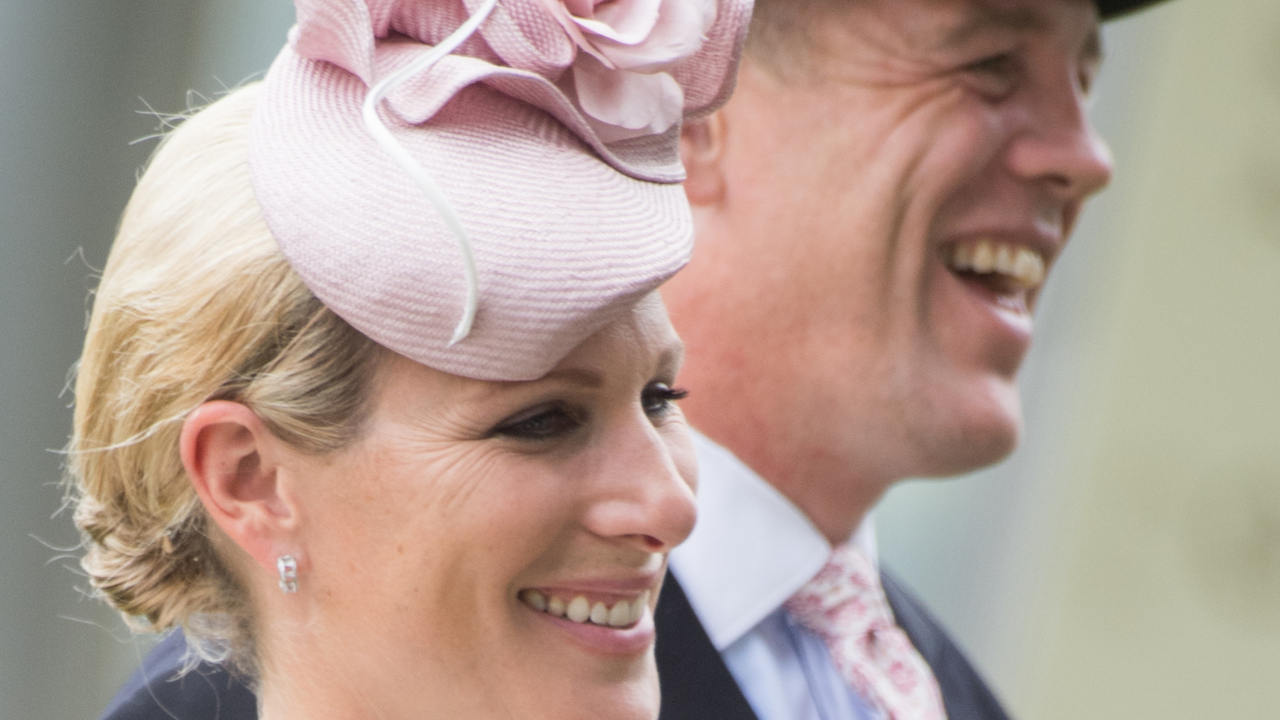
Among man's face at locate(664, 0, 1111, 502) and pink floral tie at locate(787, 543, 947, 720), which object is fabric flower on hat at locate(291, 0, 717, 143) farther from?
pink floral tie at locate(787, 543, 947, 720)

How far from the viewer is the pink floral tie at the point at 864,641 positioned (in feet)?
5.83

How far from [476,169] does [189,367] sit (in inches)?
12.7

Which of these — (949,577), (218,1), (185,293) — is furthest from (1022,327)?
(949,577)

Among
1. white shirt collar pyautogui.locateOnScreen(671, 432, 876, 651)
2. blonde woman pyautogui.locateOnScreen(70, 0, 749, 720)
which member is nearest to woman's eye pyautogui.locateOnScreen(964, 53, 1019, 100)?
white shirt collar pyautogui.locateOnScreen(671, 432, 876, 651)

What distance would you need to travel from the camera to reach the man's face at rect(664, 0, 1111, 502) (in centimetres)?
182

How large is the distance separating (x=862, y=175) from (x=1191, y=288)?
2.39m

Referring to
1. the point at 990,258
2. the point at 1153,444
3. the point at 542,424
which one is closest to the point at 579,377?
the point at 542,424

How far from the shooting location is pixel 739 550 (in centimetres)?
178

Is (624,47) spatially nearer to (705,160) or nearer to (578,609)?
(578,609)

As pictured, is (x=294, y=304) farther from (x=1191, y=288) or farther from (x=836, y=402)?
(x=1191, y=288)

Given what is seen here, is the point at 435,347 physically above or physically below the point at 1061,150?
above

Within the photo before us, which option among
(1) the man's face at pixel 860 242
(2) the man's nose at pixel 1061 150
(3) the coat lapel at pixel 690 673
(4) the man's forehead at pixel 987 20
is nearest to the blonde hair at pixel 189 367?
(3) the coat lapel at pixel 690 673

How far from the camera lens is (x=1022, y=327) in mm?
1949

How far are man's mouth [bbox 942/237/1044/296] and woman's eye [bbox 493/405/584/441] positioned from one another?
0.86 m
